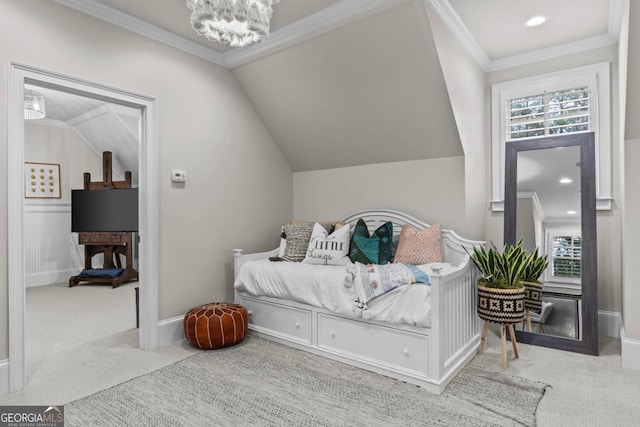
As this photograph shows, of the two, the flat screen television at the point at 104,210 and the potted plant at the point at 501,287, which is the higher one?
the flat screen television at the point at 104,210

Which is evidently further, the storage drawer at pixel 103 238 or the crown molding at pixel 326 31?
the storage drawer at pixel 103 238

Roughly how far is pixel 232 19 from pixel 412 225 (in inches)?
90.1

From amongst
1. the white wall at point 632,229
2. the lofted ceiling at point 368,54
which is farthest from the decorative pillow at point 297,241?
the white wall at point 632,229

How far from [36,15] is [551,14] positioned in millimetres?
3570

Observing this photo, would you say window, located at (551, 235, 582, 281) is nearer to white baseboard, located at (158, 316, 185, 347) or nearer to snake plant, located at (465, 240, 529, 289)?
snake plant, located at (465, 240, 529, 289)

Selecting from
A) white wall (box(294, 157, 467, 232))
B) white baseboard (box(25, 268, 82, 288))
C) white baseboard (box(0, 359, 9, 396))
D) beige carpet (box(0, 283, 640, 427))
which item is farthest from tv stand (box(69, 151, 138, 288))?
white baseboard (box(0, 359, 9, 396))

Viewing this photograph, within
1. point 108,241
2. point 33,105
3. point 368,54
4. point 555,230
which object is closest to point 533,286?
point 555,230

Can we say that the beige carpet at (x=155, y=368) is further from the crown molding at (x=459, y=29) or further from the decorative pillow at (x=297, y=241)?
the crown molding at (x=459, y=29)

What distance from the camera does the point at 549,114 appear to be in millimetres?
3400

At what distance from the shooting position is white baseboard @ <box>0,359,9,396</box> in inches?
87.9

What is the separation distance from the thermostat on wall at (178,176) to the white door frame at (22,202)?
16 centimetres

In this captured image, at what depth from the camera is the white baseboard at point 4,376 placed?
7.32ft

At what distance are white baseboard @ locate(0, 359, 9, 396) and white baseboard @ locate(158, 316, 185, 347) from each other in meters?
0.96

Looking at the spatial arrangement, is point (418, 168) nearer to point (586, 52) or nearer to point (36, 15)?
point (586, 52)
